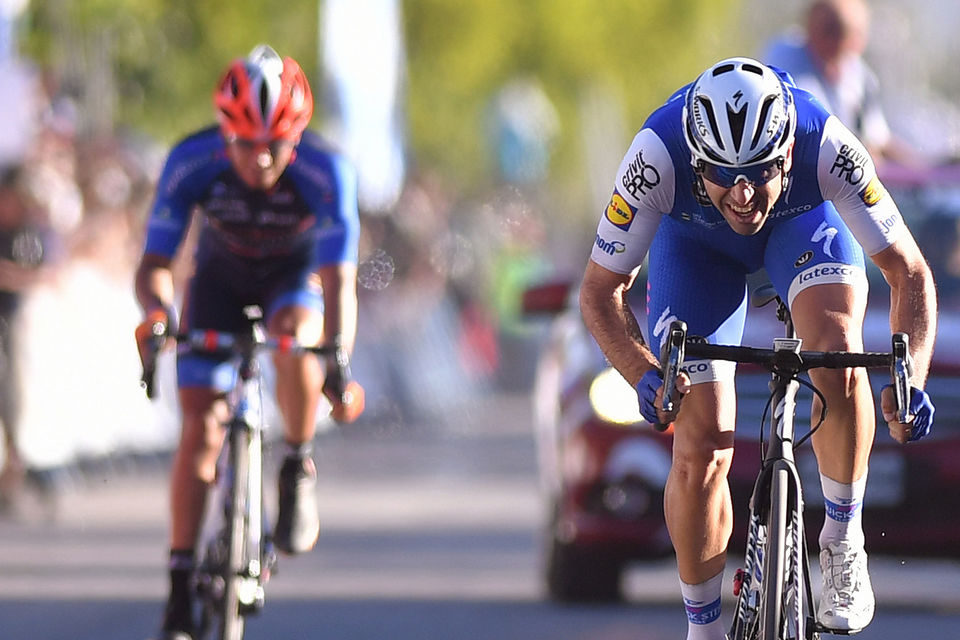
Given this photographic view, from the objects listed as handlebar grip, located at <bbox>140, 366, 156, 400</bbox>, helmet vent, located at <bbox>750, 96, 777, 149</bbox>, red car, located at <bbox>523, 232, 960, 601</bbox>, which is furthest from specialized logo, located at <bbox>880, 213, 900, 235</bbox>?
handlebar grip, located at <bbox>140, 366, 156, 400</bbox>

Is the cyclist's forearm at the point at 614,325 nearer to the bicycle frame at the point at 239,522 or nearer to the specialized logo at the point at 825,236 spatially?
the specialized logo at the point at 825,236

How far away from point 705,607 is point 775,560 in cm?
72

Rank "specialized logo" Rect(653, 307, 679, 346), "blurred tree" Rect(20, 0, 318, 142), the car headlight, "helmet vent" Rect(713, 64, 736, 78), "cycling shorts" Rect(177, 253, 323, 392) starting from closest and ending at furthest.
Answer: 1. "helmet vent" Rect(713, 64, 736, 78)
2. "specialized logo" Rect(653, 307, 679, 346)
3. "cycling shorts" Rect(177, 253, 323, 392)
4. the car headlight
5. "blurred tree" Rect(20, 0, 318, 142)

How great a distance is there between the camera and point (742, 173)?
7000 mm

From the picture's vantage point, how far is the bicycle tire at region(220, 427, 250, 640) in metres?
8.55

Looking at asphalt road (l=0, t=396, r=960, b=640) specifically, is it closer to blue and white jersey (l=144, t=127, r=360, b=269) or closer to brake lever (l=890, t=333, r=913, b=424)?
blue and white jersey (l=144, t=127, r=360, b=269)

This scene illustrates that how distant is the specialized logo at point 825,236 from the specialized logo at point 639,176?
0.55 metres

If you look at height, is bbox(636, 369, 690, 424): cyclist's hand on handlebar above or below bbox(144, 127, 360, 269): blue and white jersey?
below

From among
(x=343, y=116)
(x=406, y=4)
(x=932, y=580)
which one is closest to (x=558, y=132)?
(x=406, y=4)

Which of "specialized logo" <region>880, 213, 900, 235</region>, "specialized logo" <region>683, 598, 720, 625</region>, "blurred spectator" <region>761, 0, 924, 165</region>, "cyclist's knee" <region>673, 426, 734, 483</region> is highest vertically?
"blurred spectator" <region>761, 0, 924, 165</region>

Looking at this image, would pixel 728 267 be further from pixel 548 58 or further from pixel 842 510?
pixel 548 58

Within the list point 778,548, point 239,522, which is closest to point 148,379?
point 239,522

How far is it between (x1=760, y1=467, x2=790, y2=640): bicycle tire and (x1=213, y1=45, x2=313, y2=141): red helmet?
2.65 metres

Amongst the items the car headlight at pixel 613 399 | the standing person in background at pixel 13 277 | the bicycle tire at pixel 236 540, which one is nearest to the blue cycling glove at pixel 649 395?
the bicycle tire at pixel 236 540
